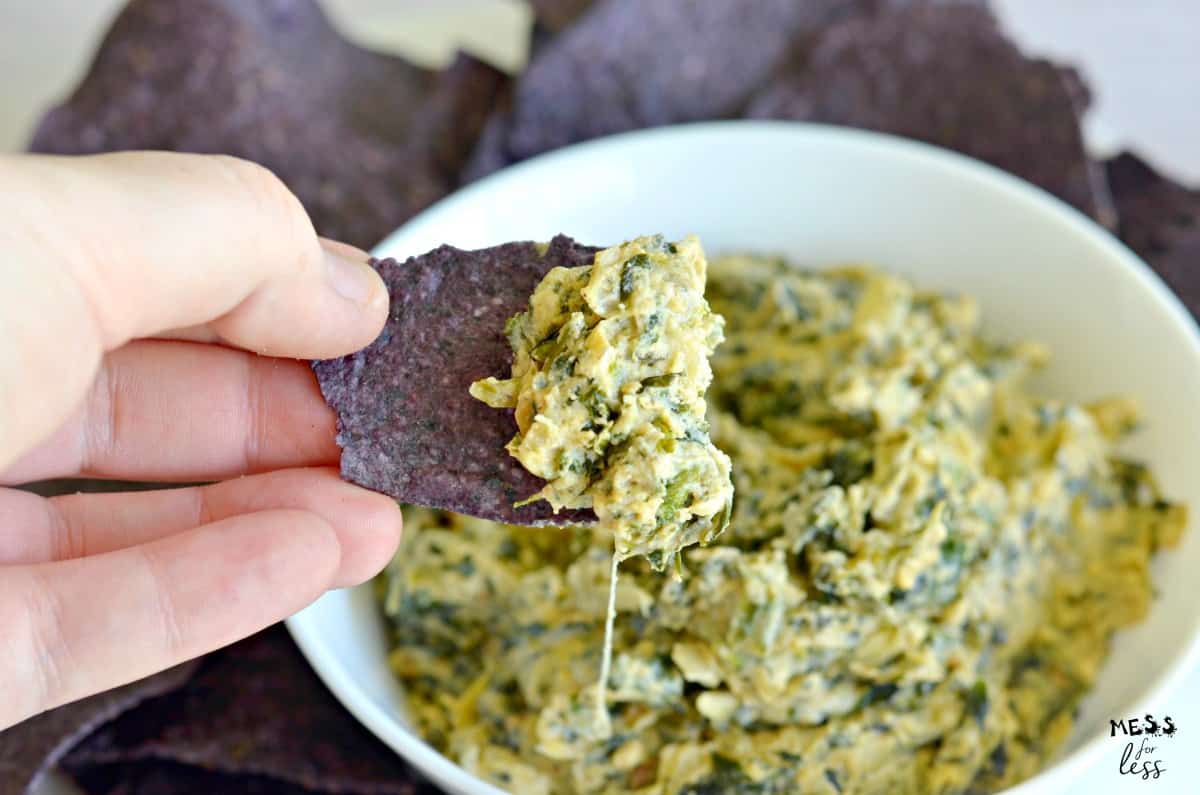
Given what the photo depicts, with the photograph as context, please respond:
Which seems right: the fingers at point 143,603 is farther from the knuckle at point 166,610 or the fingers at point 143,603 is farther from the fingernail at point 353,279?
the fingernail at point 353,279

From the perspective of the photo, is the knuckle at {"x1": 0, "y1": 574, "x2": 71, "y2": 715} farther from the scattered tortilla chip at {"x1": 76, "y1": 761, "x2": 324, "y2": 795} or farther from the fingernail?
the scattered tortilla chip at {"x1": 76, "y1": 761, "x2": 324, "y2": 795}

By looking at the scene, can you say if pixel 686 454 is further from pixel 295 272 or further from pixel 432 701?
pixel 432 701

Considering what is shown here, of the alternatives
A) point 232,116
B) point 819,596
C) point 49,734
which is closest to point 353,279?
point 819,596

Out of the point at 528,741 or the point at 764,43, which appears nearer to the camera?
the point at 528,741

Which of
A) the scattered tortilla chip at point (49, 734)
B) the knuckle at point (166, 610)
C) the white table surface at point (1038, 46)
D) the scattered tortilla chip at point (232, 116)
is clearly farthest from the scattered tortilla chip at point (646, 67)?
the knuckle at point (166, 610)

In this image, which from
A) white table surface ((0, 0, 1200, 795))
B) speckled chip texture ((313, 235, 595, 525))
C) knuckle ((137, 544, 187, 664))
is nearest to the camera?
knuckle ((137, 544, 187, 664))

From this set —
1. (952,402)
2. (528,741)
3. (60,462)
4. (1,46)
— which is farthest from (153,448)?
(1,46)

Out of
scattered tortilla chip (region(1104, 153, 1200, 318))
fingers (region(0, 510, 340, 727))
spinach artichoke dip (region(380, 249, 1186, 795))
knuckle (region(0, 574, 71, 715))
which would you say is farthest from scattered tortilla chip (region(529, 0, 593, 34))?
knuckle (region(0, 574, 71, 715))
